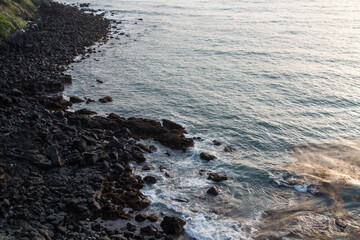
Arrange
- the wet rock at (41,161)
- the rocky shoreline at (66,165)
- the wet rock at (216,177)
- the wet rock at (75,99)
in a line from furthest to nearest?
1. the wet rock at (75,99)
2. the wet rock at (216,177)
3. the wet rock at (41,161)
4. the rocky shoreline at (66,165)

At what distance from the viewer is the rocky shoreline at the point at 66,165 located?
14250 mm

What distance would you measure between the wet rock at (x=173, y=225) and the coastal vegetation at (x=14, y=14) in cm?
3186

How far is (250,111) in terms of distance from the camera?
29.3m

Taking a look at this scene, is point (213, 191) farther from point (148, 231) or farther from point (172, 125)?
point (172, 125)

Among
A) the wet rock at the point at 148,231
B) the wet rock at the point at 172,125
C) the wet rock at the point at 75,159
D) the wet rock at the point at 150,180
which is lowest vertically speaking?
the wet rock at the point at 148,231

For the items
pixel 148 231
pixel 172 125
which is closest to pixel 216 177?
pixel 148 231

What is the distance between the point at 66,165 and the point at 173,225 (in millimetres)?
7460

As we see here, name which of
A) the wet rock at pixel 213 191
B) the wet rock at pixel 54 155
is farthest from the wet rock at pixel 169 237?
the wet rock at pixel 54 155

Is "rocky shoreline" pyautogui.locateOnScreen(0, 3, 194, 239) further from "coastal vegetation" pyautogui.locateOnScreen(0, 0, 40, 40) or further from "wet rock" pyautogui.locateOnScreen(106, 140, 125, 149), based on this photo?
"coastal vegetation" pyautogui.locateOnScreen(0, 0, 40, 40)

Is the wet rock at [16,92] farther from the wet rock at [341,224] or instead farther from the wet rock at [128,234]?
the wet rock at [341,224]

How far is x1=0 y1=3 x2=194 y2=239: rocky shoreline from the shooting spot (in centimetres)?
1425

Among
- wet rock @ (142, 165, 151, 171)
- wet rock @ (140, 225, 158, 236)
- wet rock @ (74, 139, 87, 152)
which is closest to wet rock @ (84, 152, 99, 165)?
wet rock @ (74, 139, 87, 152)

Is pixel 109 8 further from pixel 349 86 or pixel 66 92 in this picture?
pixel 349 86

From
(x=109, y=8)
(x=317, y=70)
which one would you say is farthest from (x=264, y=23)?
(x=109, y=8)
